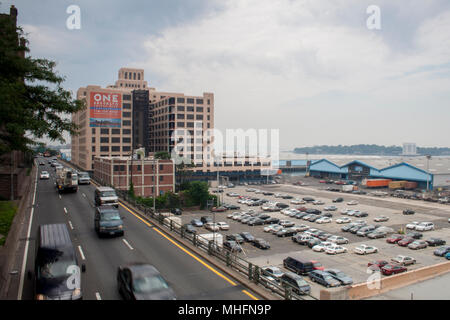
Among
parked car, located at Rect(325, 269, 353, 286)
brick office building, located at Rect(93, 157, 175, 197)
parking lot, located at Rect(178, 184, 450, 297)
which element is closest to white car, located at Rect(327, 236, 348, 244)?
parking lot, located at Rect(178, 184, 450, 297)

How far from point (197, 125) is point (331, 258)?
69.6 m

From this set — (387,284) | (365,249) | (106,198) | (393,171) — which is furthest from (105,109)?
(393,171)

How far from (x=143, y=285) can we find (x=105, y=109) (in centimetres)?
7600

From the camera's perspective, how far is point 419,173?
8825 cm

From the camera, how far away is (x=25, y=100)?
51.6 feet

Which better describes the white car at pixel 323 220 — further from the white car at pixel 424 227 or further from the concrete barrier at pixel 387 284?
the concrete barrier at pixel 387 284

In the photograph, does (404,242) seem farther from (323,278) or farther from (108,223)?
(108,223)

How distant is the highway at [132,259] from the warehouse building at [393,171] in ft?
272

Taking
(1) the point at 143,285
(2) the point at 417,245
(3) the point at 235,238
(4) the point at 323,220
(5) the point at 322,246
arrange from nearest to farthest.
A: (1) the point at 143,285 < (5) the point at 322,246 < (2) the point at 417,245 < (3) the point at 235,238 < (4) the point at 323,220

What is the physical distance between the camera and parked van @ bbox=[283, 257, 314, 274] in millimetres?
30214

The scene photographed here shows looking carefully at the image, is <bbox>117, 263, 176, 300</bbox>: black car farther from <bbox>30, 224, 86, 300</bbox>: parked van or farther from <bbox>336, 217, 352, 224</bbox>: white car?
<bbox>336, 217, 352, 224</bbox>: white car

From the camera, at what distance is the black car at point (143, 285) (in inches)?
411
